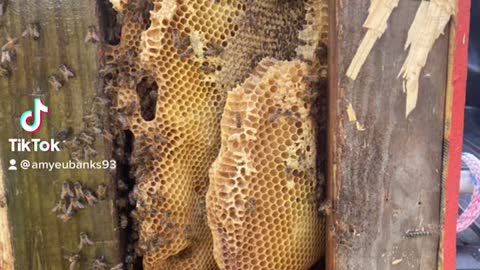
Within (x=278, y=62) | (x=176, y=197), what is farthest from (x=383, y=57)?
(x=176, y=197)

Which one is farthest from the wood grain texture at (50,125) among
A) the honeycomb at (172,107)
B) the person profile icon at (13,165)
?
the honeycomb at (172,107)

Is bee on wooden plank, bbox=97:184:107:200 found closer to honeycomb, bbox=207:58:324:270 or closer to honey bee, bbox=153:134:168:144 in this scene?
honey bee, bbox=153:134:168:144

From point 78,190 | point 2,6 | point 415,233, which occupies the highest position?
point 2,6

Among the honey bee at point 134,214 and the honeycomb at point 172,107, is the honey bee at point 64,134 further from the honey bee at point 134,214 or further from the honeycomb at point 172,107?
the honey bee at point 134,214

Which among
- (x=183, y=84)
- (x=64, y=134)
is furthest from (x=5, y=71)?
(x=183, y=84)

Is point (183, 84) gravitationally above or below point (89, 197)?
above

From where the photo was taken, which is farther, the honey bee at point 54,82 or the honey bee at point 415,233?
the honey bee at point 54,82

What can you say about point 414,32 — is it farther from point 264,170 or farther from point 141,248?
point 141,248

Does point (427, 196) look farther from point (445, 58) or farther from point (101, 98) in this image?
point (101, 98)
